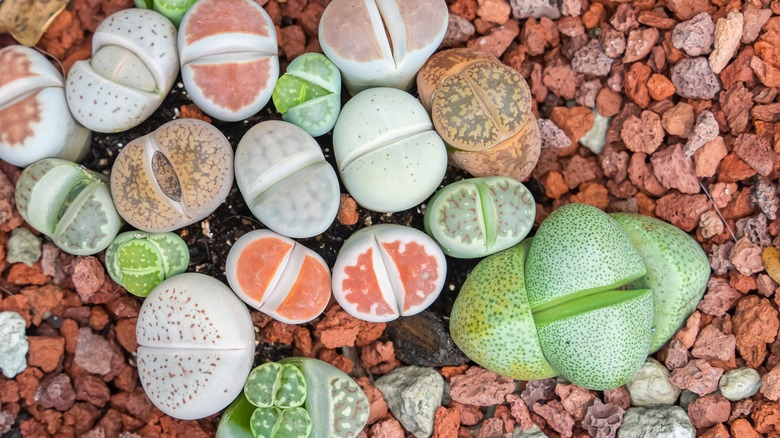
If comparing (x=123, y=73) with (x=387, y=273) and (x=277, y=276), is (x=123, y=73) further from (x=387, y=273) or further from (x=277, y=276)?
(x=387, y=273)

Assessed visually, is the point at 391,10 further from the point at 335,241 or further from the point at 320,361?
the point at 320,361

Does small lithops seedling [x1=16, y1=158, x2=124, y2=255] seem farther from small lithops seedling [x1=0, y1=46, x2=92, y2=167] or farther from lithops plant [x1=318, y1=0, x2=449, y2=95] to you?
lithops plant [x1=318, y1=0, x2=449, y2=95]

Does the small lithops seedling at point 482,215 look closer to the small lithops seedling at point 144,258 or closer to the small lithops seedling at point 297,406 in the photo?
the small lithops seedling at point 297,406

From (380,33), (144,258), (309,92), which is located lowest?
(144,258)

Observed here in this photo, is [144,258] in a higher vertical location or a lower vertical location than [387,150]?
lower

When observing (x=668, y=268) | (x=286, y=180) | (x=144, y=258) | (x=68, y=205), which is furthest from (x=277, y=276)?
(x=668, y=268)

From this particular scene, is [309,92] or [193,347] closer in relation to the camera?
[193,347]

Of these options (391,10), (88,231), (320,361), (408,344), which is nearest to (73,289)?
(88,231)
